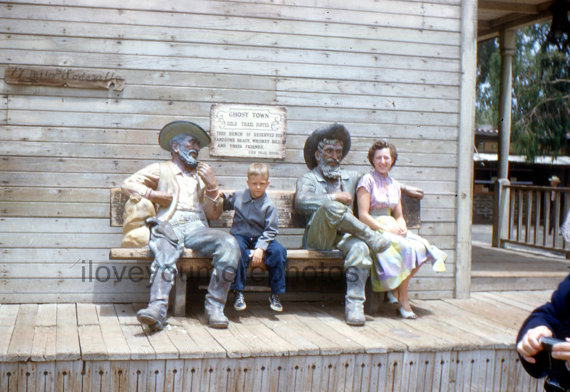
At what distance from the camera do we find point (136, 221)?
535 centimetres

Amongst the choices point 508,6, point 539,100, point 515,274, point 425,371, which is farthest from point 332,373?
point 539,100

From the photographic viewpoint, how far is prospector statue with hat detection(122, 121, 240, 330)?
507 cm

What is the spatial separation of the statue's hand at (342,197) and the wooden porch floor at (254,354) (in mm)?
947

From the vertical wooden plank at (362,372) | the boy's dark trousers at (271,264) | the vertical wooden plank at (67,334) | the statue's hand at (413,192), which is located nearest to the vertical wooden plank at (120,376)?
the vertical wooden plank at (67,334)

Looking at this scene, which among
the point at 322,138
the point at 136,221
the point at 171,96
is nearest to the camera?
the point at 136,221

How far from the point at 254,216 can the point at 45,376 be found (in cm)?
206

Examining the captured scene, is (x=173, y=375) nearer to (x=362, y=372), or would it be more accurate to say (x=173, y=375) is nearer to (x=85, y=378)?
(x=85, y=378)

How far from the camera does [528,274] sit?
23.7 feet

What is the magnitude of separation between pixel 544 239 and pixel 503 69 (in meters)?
2.95

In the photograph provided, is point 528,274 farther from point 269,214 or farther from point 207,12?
point 207,12

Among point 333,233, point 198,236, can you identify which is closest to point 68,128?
point 198,236

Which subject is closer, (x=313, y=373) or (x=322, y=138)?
(x=313, y=373)

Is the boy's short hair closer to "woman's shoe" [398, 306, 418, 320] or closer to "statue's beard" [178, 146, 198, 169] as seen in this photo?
"statue's beard" [178, 146, 198, 169]

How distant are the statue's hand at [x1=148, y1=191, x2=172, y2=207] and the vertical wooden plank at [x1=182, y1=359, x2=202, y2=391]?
1.59m
